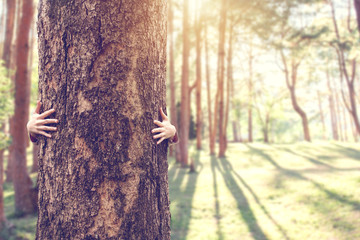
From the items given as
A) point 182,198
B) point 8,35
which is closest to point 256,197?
point 182,198

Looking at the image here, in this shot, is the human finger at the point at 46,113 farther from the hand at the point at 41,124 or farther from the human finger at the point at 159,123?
the human finger at the point at 159,123

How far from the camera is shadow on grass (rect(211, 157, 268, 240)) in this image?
278 inches

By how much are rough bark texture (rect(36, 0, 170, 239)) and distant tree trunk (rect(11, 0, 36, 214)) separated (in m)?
7.90

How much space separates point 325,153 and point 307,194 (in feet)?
31.8

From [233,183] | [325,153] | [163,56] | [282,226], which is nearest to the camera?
[163,56]

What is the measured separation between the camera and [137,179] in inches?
66.5

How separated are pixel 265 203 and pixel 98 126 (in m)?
8.81

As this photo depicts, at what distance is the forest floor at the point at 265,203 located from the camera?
22.8 ft

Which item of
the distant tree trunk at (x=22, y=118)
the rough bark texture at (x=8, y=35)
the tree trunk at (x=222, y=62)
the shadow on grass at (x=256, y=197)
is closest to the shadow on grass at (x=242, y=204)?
the shadow on grass at (x=256, y=197)

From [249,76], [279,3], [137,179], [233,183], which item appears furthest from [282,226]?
[249,76]

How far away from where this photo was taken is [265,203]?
9.30m

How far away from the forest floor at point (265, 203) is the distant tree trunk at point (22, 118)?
1.92 feet

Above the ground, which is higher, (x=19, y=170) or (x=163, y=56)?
(x=163, y=56)

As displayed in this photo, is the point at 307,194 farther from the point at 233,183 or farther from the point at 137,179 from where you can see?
the point at 137,179
